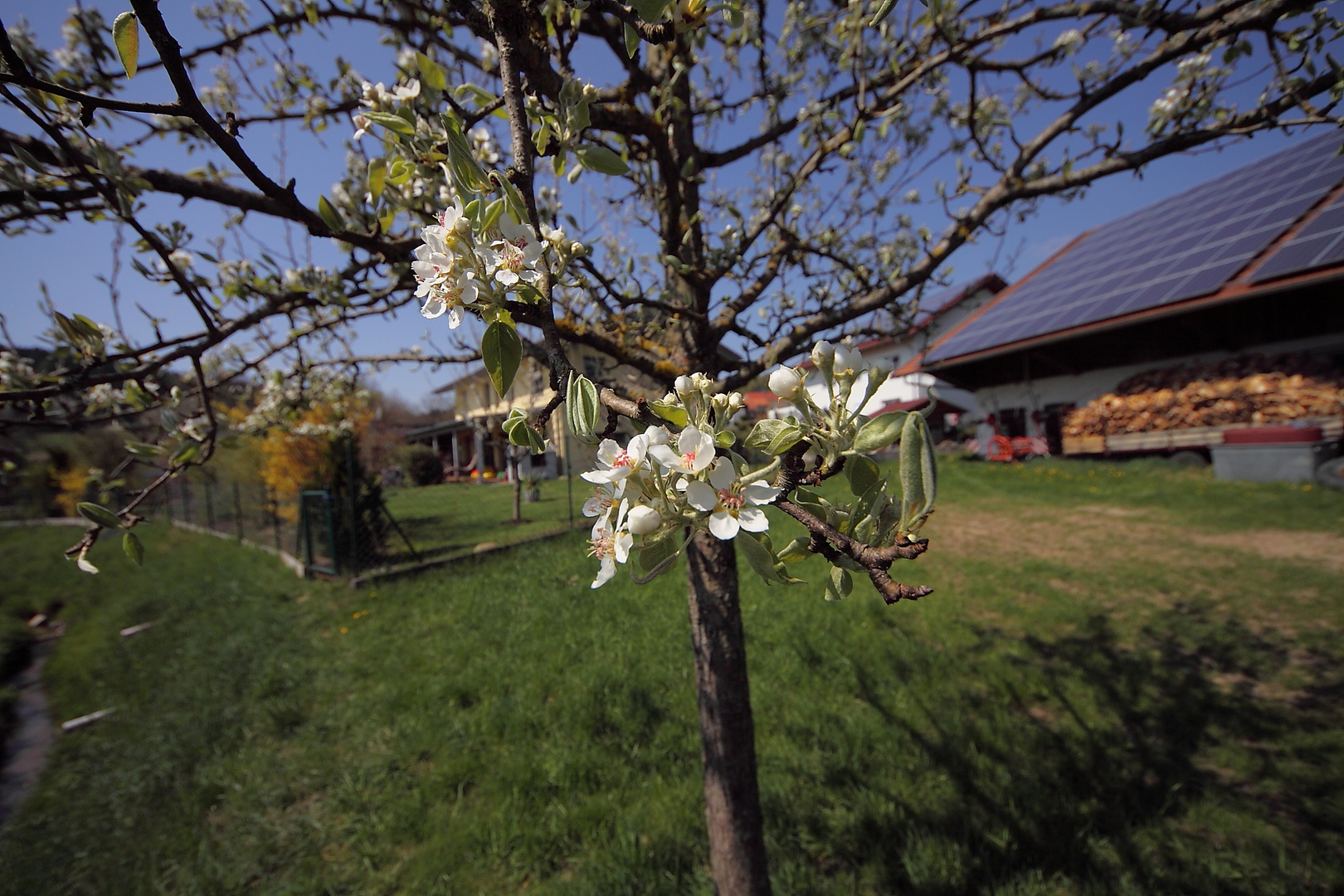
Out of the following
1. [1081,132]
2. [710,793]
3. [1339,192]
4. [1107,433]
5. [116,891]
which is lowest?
[116,891]

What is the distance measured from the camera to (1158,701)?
3312mm

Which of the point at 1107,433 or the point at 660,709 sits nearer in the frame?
the point at 660,709

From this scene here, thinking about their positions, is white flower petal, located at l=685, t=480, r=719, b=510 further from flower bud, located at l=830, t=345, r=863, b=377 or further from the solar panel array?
the solar panel array

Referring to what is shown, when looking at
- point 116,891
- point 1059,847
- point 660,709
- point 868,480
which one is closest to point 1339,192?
point 1059,847

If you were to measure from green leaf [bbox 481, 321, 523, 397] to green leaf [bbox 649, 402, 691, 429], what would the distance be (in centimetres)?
20

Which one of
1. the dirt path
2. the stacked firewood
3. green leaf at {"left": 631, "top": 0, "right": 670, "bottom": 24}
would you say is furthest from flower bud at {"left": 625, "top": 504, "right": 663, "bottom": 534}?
the stacked firewood

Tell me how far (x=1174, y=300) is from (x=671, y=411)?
11.2m

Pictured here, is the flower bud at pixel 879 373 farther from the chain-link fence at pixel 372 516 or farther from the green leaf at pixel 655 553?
the chain-link fence at pixel 372 516

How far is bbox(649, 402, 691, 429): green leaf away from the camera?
2.14 ft

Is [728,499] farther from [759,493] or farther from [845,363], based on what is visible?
[845,363]

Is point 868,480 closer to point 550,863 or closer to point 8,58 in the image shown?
point 8,58

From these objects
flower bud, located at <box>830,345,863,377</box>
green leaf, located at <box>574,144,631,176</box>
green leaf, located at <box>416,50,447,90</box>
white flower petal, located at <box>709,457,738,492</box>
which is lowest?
white flower petal, located at <box>709,457,738,492</box>

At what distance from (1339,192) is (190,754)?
15.6 m

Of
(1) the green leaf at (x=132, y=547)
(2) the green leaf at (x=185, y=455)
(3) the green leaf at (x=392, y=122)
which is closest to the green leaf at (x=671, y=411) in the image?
(3) the green leaf at (x=392, y=122)
